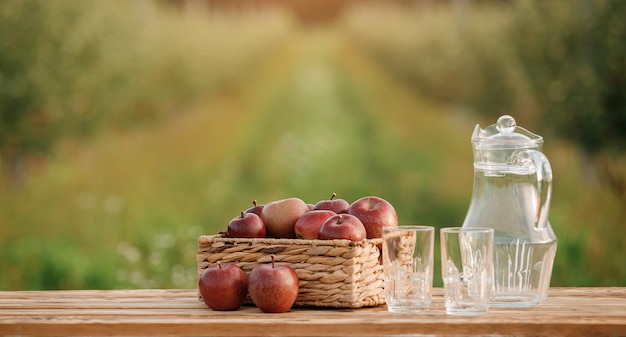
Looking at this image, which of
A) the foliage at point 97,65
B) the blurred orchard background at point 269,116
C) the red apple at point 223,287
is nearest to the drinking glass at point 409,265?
the red apple at point 223,287

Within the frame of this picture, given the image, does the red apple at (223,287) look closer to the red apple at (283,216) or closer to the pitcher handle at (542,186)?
the red apple at (283,216)

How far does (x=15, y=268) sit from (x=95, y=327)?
4574 mm

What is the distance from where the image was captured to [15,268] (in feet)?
19.6

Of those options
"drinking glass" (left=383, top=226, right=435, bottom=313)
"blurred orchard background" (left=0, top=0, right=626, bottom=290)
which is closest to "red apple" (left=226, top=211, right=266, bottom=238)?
"drinking glass" (left=383, top=226, right=435, bottom=313)

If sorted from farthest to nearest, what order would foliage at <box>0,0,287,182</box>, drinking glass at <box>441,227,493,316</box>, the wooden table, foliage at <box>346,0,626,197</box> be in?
foliage at <box>0,0,287,182</box>
foliage at <box>346,0,626,197</box>
drinking glass at <box>441,227,493,316</box>
the wooden table

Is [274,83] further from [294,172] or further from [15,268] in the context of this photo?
[15,268]

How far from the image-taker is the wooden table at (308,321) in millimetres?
1633

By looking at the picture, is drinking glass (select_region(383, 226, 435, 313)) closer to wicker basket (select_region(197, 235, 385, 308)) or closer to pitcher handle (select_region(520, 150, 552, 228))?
wicker basket (select_region(197, 235, 385, 308))

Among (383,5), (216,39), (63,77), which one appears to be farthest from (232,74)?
(63,77)

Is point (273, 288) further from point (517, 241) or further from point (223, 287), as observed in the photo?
point (517, 241)

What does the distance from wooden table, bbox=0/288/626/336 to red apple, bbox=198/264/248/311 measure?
2cm

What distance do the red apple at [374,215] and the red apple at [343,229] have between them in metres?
0.05

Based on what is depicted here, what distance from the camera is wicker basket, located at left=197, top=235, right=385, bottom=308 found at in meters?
1.84

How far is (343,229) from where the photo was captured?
73.0 inches
